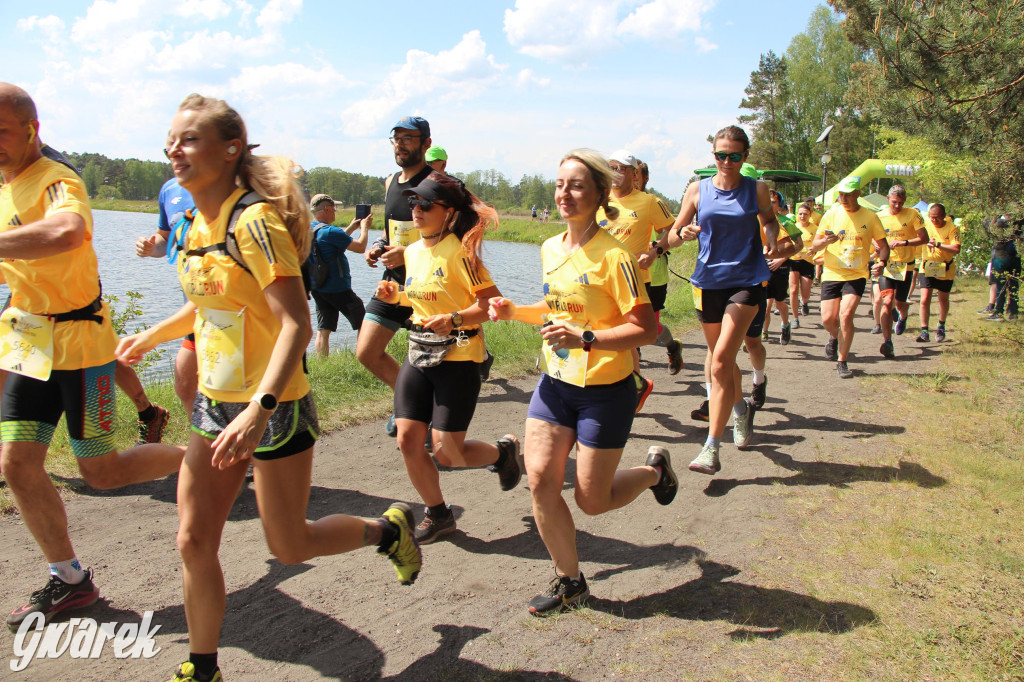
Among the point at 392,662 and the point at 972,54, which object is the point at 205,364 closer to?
the point at 392,662

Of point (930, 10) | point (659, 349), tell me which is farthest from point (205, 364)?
point (659, 349)

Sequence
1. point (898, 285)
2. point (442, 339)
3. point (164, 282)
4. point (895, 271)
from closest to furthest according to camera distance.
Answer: point (442, 339) → point (895, 271) → point (898, 285) → point (164, 282)

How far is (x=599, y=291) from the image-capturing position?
137 inches

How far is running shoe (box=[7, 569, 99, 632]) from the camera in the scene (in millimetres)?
3377

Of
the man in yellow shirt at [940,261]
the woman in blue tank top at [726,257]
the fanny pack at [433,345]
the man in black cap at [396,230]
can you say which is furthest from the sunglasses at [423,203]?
the man in yellow shirt at [940,261]

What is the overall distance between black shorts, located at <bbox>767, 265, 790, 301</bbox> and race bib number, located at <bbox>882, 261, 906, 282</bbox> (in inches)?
53.2

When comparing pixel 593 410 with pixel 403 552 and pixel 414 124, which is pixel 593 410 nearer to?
pixel 403 552

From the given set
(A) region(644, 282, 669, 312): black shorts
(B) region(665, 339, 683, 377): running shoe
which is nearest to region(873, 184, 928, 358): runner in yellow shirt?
(B) region(665, 339, 683, 377): running shoe

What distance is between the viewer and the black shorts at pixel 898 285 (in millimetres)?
10836

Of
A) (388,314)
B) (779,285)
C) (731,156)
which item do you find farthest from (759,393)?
(779,285)

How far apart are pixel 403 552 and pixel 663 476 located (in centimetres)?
161

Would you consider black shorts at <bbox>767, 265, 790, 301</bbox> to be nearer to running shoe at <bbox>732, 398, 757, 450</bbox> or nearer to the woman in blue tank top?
running shoe at <bbox>732, 398, 757, 450</bbox>

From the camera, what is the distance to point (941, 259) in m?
11.3

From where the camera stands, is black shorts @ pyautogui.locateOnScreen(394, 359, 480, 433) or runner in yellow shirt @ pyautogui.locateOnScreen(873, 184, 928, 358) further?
runner in yellow shirt @ pyautogui.locateOnScreen(873, 184, 928, 358)
